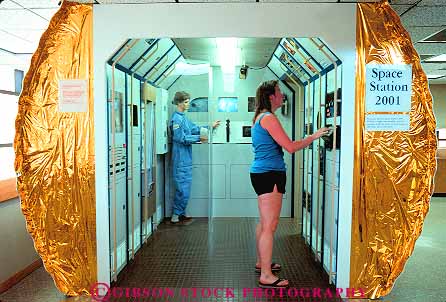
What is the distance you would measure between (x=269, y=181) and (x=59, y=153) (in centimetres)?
155

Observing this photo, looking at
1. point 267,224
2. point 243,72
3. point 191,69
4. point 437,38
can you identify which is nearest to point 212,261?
point 267,224

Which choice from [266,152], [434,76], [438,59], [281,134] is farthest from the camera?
[434,76]

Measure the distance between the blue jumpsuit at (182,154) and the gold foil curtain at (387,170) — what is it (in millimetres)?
2809

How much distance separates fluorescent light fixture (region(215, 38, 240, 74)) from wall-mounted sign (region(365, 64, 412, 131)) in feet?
6.42

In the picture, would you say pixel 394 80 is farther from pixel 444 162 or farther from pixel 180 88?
pixel 444 162

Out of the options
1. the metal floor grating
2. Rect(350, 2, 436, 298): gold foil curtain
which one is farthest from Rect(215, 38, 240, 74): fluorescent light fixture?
the metal floor grating

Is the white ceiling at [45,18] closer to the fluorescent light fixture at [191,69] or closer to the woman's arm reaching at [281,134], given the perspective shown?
the woman's arm reaching at [281,134]

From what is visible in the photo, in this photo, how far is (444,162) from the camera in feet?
25.7

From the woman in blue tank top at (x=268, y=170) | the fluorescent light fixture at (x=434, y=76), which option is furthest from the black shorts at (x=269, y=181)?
the fluorescent light fixture at (x=434, y=76)

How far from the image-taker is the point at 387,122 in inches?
113

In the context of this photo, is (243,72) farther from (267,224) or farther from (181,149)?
(267,224)

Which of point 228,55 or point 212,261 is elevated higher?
point 228,55

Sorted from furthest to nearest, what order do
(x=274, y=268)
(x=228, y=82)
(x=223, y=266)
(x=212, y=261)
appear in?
(x=228, y=82)
(x=212, y=261)
(x=223, y=266)
(x=274, y=268)

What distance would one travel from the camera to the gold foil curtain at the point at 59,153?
9.45 feet
